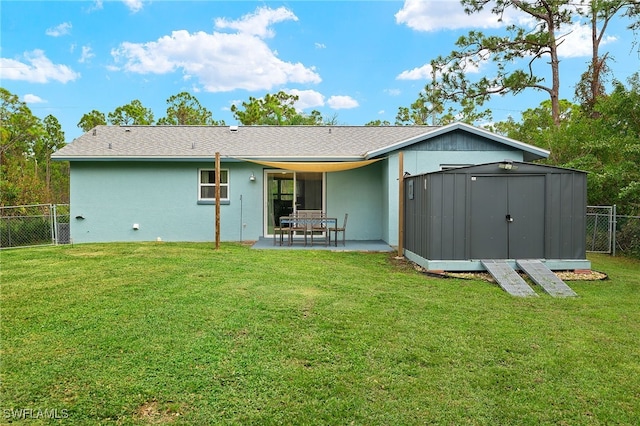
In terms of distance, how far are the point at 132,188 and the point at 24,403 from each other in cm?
999

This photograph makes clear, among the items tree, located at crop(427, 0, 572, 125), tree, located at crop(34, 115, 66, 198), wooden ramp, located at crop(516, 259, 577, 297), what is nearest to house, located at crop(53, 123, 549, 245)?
wooden ramp, located at crop(516, 259, 577, 297)

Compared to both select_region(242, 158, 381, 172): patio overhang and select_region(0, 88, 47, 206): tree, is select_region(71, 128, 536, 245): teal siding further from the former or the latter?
select_region(0, 88, 47, 206): tree

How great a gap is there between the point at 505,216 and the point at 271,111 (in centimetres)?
2553

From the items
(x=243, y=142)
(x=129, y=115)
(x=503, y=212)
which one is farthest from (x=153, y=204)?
(x=129, y=115)

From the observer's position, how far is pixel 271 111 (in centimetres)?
3064

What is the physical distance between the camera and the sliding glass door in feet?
39.2

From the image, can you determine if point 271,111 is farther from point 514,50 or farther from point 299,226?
point 299,226

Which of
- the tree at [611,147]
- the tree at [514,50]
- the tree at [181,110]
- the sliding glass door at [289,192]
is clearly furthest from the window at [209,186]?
the tree at [181,110]

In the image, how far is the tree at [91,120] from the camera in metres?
29.8

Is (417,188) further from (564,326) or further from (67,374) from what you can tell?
(67,374)

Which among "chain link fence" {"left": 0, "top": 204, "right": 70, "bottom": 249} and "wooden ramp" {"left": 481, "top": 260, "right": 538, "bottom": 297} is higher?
"chain link fence" {"left": 0, "top": 204, "right": 70, "bottom": 249}

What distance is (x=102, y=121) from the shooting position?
3020 centimetres

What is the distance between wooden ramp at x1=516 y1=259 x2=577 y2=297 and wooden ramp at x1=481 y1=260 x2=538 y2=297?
228mm

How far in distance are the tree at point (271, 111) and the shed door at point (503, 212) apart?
857 inches
